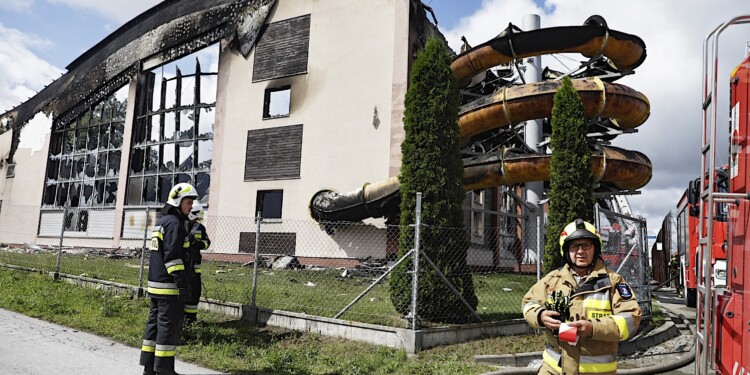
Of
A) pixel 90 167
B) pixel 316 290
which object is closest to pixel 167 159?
pixel 90 167

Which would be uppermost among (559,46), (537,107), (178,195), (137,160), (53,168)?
(559,46)

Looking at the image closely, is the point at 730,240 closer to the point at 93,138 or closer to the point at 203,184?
the point at 203,184

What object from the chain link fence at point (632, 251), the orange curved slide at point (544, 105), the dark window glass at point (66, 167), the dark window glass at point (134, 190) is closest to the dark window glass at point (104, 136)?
the dark window glass at point (66, 167)

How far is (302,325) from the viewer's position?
7.59 m

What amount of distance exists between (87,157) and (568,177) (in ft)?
87.3

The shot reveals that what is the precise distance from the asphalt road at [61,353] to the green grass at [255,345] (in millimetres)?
279

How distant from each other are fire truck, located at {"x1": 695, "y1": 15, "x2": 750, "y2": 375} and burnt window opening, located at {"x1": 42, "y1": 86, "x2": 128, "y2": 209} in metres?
26.4

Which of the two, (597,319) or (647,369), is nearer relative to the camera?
(597,319)

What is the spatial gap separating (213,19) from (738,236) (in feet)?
73.3

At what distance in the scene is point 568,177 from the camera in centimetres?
895

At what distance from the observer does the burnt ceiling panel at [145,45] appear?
21625 mm

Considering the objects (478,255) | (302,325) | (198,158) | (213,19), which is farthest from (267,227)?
(302,325)

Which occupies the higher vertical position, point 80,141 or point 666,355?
point 80,141

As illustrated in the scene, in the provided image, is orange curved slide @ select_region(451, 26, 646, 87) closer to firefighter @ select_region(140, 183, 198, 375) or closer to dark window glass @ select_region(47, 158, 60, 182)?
firefighter @ select_region(140, 183, 198, 375)
